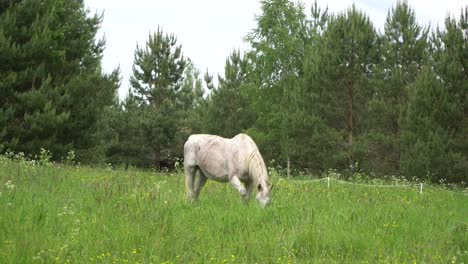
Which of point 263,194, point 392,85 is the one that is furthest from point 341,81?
point 263,194

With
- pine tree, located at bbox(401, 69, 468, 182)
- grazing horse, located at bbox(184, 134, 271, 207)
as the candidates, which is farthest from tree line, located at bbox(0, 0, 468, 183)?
grazing horse, located at bbox(184, 134, 271, 207)

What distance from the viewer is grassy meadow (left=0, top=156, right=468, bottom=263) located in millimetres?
5270

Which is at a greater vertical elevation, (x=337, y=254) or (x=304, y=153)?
(x=304, y=153)

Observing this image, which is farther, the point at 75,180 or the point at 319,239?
the point at 75,180

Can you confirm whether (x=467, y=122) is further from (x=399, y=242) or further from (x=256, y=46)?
(x=399, y=242)

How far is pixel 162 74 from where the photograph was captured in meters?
36.2

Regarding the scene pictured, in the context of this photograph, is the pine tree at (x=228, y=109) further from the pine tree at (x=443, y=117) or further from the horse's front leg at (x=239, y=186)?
the horse's front leg at (x=239, y=186)

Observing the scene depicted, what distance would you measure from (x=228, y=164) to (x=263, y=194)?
134 centimetres

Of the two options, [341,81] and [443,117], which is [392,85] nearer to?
[341,81]

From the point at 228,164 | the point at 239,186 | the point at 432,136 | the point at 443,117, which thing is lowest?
the point at 239,186

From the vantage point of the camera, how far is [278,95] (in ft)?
102

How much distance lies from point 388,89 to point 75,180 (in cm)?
1919

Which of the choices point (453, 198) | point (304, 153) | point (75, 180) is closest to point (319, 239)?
point (75, 180)

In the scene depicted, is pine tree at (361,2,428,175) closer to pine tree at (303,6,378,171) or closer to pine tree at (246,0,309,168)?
pine tree at (303,6,378,171)
